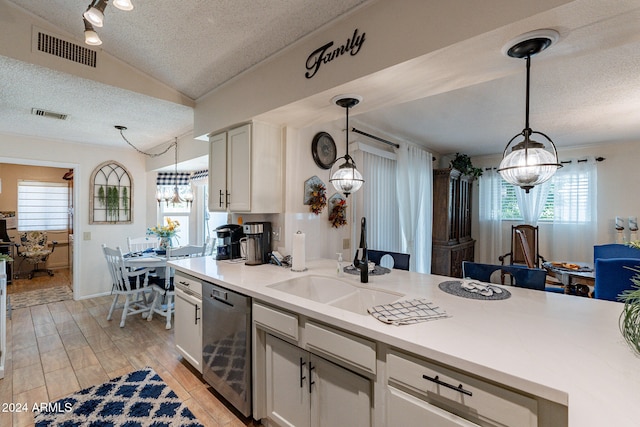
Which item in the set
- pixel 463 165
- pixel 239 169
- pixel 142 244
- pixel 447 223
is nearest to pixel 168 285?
pixel 142 244

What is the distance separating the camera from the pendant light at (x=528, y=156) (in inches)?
51.1

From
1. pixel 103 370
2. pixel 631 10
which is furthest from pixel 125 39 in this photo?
pixel 631 10

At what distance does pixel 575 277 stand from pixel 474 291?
226cm

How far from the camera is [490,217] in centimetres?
537

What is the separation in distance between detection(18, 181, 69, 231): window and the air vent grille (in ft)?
19.6

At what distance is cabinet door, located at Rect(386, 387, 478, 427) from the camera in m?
1.05

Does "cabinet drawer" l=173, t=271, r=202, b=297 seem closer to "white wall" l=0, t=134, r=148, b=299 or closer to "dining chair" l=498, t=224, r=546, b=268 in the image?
"white wall" l=0, t=134, r=148, b=299

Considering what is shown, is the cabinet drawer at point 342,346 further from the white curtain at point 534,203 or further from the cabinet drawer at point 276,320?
the white curtain at point 534,203

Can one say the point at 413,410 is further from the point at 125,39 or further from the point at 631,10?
the point at 125,39

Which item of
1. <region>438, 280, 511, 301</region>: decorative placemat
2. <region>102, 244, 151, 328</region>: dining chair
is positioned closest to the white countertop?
<region>438, 280, 511, 301</region>: decorative placemat

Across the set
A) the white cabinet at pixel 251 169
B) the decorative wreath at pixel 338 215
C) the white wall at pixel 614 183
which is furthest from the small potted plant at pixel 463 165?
the white cabinet at pixel 251 169

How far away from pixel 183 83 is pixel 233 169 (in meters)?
1.00

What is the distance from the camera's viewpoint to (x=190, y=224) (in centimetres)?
554

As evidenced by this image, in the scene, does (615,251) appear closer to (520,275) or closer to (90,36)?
(520,275)
